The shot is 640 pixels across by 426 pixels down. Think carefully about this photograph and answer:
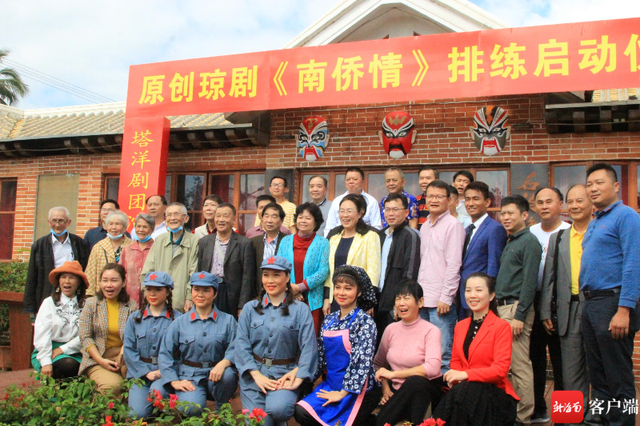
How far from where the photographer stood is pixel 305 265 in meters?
4.63

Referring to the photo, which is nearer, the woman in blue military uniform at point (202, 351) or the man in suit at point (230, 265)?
the woman in blue military uniform at point (202, 351)

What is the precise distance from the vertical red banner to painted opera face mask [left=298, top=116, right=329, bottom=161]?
1.71 meters

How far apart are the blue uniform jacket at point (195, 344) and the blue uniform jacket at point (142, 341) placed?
18cm

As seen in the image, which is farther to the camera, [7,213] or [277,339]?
[7,213]

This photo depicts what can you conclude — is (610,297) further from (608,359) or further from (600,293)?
(608,359)

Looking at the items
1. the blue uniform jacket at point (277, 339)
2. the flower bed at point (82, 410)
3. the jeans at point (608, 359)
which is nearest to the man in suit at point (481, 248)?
the jeans at point (608, 359)

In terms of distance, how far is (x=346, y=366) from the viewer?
3.87 metres

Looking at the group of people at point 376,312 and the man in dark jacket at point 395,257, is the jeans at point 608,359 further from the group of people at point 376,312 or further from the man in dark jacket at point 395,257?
the man in dark jacket at point 395,257

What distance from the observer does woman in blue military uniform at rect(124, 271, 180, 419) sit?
4324 millimetres

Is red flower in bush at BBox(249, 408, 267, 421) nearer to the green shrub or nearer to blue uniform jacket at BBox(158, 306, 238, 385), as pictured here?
blue uniform jacket at BBox(158, 306, 238, 385)

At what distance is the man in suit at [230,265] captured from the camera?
4.87m

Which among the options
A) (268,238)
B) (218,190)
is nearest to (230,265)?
(268,238)

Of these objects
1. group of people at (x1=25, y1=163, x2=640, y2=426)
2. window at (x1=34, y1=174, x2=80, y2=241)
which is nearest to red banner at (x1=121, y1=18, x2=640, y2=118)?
group of people at (x1=25, y1=163, x2=640, y2=426)

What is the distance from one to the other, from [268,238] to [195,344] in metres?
1.23
